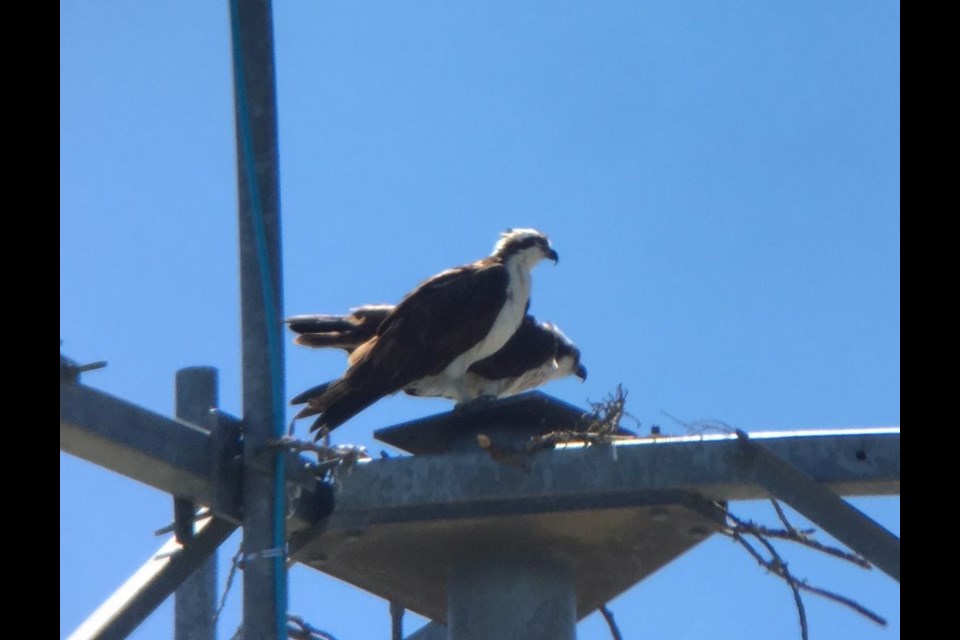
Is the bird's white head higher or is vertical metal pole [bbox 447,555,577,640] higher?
the bird's white head

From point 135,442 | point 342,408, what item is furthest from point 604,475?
point 342,408

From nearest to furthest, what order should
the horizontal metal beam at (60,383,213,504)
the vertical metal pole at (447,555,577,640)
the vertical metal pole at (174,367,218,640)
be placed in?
the horizontal metal beam at (60,383,213,504) → the vertical metal pole at (447,555,577,640) → the vertical metal pole at (174,367,218,640)

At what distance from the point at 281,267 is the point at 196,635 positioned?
1.05 metres

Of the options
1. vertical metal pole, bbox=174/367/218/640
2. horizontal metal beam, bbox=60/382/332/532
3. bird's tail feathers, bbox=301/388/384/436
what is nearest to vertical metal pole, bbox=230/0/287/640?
horizontal metal beam, bbox=60/382/332/532

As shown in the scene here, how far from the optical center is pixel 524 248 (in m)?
8.59

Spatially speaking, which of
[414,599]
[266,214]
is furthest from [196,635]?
[266,214]

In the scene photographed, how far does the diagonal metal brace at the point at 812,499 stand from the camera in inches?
131

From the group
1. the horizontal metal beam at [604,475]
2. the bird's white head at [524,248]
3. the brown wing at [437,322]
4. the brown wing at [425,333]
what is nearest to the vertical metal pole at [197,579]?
the horizontal metal beam at [604,475]

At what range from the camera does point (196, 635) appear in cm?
427

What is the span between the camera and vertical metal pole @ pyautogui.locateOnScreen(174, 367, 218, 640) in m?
4.16

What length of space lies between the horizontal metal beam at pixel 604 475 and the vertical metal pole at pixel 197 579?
1.83 feet

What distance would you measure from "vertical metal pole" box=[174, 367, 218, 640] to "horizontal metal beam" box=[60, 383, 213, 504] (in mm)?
599

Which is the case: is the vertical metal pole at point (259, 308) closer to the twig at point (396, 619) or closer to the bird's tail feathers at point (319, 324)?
the twig at point (396, 619)

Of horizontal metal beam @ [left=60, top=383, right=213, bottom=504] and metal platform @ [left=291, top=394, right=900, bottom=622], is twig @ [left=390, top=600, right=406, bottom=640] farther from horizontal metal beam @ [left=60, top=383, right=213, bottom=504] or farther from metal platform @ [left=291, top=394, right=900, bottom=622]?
horizontal metal beam @ [left=60, top=383, right=213, bottom=504]
